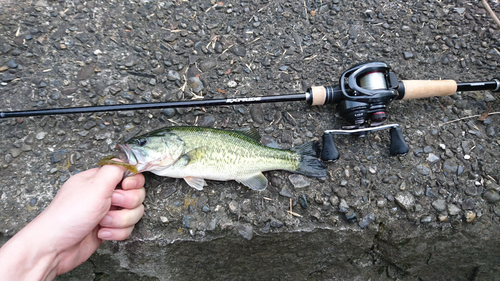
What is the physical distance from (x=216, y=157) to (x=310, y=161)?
1.06 metres

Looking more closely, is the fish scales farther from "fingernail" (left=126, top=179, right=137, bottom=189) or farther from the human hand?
the human hand

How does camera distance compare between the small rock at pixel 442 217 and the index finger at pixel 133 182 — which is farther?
the small rock at pixel 442 217

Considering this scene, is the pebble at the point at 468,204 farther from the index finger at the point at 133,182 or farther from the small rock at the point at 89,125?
the small rock at the point at 89,125

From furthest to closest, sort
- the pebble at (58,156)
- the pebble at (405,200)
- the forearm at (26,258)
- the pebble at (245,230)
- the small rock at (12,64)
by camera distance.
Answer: the small rock at (12,64) < the pebble at (58,156) < the pebble at (405,200) < the pebble at (245,230) < the forearm at (26,258)

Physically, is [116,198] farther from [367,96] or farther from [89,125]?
[367,96]

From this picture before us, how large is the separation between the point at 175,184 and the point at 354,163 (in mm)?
2108

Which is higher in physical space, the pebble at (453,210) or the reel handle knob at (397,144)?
the reel handle knob at (397,144)

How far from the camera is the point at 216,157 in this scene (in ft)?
10.3

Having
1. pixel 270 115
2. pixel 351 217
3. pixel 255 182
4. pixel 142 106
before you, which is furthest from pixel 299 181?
pixel 142 106

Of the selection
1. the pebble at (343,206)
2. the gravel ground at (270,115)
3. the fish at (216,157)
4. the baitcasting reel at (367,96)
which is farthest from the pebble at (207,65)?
the pebble at (343,206)

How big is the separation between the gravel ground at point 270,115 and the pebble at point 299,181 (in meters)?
0.02

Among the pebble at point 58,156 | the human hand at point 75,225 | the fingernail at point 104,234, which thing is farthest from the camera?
the pebble at point 58,156

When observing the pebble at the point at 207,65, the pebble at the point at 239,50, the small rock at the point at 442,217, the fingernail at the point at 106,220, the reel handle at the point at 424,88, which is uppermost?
the pebble at the point at 239,50

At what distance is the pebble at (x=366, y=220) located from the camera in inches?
126
